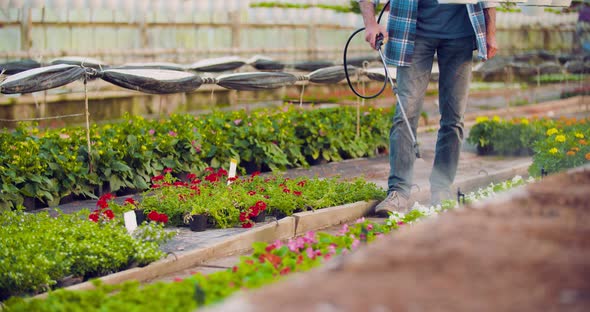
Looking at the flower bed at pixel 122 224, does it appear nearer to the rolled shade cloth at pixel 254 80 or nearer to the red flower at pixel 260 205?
the red flower at pixel 260 205

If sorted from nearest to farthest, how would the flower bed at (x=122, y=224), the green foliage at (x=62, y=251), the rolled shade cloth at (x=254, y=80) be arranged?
the green foliage at (x=62, y=251) → the flower bed at (x=122, y=224) → the rolled shade cloth at (x=254, y=80)

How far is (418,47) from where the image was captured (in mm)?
7098

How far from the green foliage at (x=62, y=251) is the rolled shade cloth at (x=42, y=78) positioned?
260 cm

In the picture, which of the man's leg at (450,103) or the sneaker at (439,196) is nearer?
the man's leg at (450,103)

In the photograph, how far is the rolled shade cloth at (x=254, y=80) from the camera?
10414 mm

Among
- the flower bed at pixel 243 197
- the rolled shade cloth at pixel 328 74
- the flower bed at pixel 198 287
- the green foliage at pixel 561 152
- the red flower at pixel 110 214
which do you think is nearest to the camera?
the flower bed at pixel 198 287

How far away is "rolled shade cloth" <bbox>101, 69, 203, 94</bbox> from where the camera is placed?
30.4 ft

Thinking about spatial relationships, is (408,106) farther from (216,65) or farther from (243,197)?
(216,65)

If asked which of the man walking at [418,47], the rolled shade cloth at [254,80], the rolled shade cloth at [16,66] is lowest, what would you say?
the rolled shade cloth at [254,80]

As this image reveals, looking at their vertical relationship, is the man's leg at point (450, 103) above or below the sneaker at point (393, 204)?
above

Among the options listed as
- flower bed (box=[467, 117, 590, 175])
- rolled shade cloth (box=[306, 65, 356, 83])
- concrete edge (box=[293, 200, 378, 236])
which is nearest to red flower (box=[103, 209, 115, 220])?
concrete edge (box=[293, 200, 378, 236])

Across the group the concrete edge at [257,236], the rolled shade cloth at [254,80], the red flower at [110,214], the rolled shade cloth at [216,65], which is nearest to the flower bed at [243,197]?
the concrete edge at [257,236]

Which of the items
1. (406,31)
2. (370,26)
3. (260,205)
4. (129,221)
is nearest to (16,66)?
(260,205)

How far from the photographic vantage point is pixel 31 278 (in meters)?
4.93
